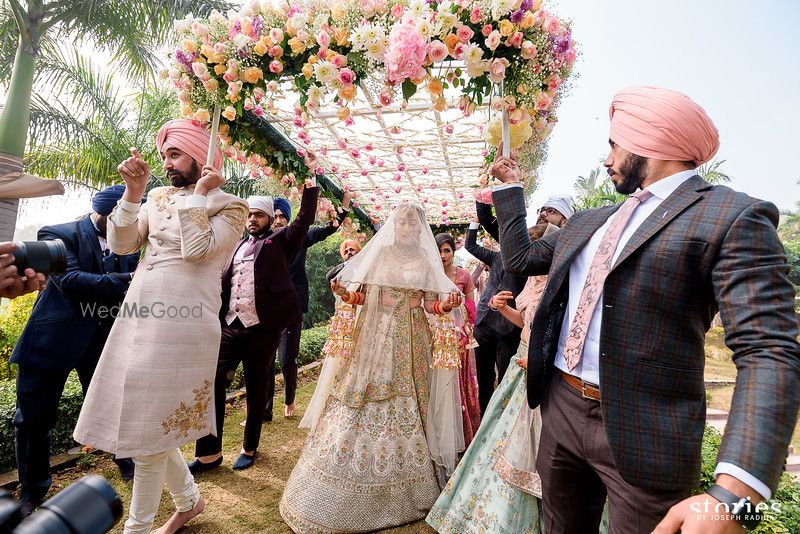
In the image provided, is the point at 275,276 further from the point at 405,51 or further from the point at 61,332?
the point at 405,51

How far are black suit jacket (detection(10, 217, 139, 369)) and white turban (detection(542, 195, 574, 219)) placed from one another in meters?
3.34

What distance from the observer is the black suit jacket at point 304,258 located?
444 centimetres

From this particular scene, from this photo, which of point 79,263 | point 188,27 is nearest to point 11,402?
point 79,263

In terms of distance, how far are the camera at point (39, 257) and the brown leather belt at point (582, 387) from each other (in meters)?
1.87

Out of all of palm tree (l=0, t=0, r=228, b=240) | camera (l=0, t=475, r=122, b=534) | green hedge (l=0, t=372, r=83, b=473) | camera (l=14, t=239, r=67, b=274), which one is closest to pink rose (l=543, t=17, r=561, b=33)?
camera (l=14, t=239, r=67, b=274)

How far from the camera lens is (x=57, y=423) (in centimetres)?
337

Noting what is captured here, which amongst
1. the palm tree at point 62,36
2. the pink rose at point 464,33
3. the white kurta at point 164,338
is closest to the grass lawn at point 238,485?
the white kurta at point 164,338

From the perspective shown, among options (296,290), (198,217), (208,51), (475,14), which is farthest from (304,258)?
(475,14)

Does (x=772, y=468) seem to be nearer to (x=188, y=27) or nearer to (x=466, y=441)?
(x=466, y=441)

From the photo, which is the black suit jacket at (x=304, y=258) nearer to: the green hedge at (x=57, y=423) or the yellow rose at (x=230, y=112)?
the yellow rose at (x=230, y=112)

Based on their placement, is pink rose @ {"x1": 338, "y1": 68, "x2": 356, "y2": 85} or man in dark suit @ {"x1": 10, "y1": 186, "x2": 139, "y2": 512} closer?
pink rose @ {"x1": 338, "y1": 68, "x2": 356, "y2": 85}

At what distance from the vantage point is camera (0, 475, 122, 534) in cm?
64

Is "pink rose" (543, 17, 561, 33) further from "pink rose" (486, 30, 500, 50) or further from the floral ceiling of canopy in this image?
the floral ceiling of canopy

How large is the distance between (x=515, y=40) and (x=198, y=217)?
1.83 meters
